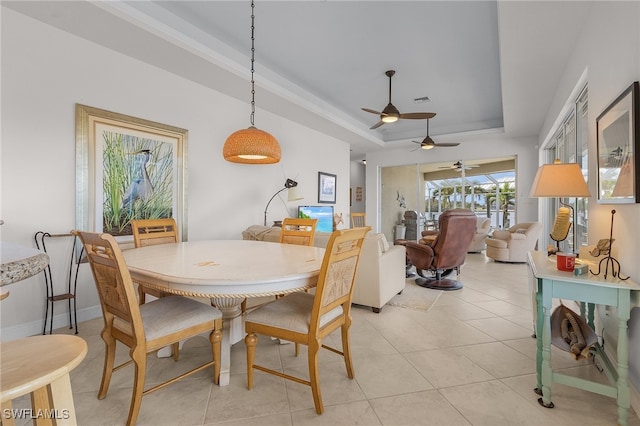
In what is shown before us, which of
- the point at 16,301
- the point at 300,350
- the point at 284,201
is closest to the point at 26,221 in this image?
the point at 16,301

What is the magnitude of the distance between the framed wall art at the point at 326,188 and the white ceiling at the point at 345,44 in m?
1.45

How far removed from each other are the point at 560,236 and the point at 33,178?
13.7 feet

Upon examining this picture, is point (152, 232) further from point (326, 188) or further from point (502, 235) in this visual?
point (502, 235)

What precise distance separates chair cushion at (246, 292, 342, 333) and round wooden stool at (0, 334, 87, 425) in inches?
36.9

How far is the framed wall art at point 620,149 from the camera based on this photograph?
1493mm

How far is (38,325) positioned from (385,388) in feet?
9.34

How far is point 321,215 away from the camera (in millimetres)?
5523

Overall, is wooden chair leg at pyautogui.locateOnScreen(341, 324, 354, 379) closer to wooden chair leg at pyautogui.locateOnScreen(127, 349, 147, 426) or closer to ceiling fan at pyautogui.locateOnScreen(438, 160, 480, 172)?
wooden chair leg at pyautogui.locateOnScreen(127, 349, 147, 426)

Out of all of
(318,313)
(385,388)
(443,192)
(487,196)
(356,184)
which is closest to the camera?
(318,313)

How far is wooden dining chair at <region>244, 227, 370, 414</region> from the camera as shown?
1.51 m

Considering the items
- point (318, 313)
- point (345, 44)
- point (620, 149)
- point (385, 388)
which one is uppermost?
point (345, 44)

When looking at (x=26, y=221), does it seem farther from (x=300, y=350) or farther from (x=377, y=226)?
(x=377, y=226)

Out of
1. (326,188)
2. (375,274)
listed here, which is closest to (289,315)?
(375,274)

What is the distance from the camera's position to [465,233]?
146 inches
